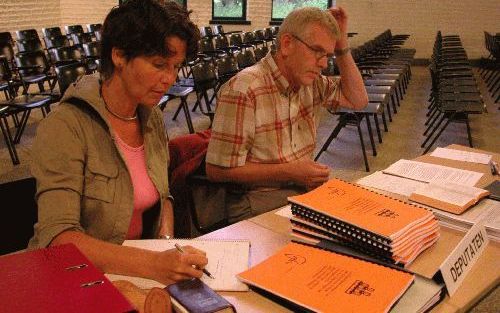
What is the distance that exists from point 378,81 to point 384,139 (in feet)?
2.31

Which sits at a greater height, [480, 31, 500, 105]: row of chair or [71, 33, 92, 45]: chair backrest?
[71, 33, 92, 45]: chair backrest

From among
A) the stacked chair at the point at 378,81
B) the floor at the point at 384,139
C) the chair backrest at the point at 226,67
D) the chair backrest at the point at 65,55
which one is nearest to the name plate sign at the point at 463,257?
the stacked chair at the point at 378,81

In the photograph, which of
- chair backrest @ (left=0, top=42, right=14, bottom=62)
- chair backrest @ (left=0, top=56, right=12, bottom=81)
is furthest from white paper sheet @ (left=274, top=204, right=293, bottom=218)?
chair backrest @ (left=0, top=42, right=14, bottom=62)

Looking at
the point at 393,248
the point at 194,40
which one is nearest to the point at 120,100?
the point at 194,40

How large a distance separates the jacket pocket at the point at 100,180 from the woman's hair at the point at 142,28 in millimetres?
323

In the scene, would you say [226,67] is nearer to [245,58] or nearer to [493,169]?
[245,58]

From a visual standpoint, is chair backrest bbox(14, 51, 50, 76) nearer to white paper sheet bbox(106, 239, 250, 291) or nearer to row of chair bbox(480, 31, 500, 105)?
white paper sheet bbox(106, 239, 250, 291)

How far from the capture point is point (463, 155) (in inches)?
90.3

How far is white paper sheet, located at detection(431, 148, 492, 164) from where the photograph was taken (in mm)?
2223

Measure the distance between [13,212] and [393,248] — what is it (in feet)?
3.59

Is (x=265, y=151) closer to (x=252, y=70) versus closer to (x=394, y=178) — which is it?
(x=252, y=70)

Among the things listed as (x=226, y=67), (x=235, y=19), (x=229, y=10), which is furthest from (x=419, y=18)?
(x=226, y=67)

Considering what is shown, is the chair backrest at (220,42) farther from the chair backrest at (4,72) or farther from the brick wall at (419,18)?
the chair backrest at (4,72)

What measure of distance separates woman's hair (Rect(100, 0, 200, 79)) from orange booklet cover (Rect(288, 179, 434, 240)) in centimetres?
59
